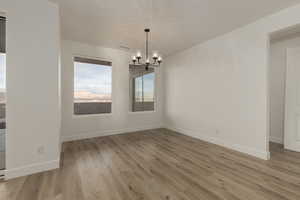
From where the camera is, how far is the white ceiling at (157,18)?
248 cm

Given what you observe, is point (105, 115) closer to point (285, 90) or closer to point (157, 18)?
point (157, 18)

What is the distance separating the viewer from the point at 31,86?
229 centimetres

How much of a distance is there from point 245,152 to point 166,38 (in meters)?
3.49

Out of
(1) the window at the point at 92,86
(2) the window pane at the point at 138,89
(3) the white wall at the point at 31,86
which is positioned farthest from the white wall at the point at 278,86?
(3) the white wall at the point at 31,86

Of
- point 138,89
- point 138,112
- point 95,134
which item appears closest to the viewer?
point 95,134

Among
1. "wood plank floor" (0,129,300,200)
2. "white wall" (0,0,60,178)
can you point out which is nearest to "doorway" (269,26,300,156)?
"wood plank floor" (0,129,300,200)

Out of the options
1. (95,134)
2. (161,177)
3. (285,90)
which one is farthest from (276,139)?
(95,134)

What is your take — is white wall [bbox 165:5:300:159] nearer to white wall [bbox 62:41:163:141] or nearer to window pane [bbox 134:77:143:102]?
window pane [bbox 134:77:143:102]

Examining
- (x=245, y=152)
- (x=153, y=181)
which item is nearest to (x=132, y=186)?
(x=153, y=181)

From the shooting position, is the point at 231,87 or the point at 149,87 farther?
the point at 149,87

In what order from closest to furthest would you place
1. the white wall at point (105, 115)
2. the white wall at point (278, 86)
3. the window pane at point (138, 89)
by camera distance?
the white wall at point (278, 86)
the white wall at point (105, 115)
the window pane at point (138, 89)

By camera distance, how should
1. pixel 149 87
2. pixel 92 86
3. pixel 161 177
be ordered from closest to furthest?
pixel 161 177 → pixel 92 86 → pixel 149 87

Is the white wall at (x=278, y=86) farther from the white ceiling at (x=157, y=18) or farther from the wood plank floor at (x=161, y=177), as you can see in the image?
the white ceiling at (x=157, y=18)

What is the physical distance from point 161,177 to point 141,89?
3838 mm
